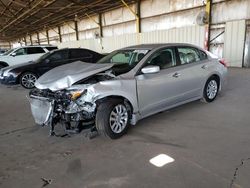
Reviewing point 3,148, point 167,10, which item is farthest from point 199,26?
point 3,148

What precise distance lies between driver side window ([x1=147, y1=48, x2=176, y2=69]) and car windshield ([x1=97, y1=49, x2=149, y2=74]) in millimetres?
189

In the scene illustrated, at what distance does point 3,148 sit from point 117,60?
2.53m

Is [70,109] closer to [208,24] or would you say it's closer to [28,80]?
[28,80]

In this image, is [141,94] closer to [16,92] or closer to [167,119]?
[167,119]

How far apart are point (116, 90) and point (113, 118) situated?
0.43 meters

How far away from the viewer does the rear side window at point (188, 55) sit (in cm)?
471

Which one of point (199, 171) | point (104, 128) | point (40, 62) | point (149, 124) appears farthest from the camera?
point (40, 62)

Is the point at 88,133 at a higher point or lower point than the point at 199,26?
lower

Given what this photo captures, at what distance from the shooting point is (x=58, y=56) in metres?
9.08

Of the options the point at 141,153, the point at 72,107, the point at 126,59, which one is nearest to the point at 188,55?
the point at 126,59

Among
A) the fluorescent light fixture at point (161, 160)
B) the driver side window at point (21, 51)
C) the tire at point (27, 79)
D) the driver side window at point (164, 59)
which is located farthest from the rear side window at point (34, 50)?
the fluorescent light fixture at point (161, 160)

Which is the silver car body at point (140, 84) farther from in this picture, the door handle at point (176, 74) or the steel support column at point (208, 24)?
the steel support column at point (208, 24)

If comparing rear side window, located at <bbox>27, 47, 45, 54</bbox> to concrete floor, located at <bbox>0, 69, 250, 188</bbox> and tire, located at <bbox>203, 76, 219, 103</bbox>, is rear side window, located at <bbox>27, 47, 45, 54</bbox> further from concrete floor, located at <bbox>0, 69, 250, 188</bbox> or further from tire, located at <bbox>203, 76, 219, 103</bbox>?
tire, located at <bbox>203, 76, 219, 103</bbox>

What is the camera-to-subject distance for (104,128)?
3484mm
